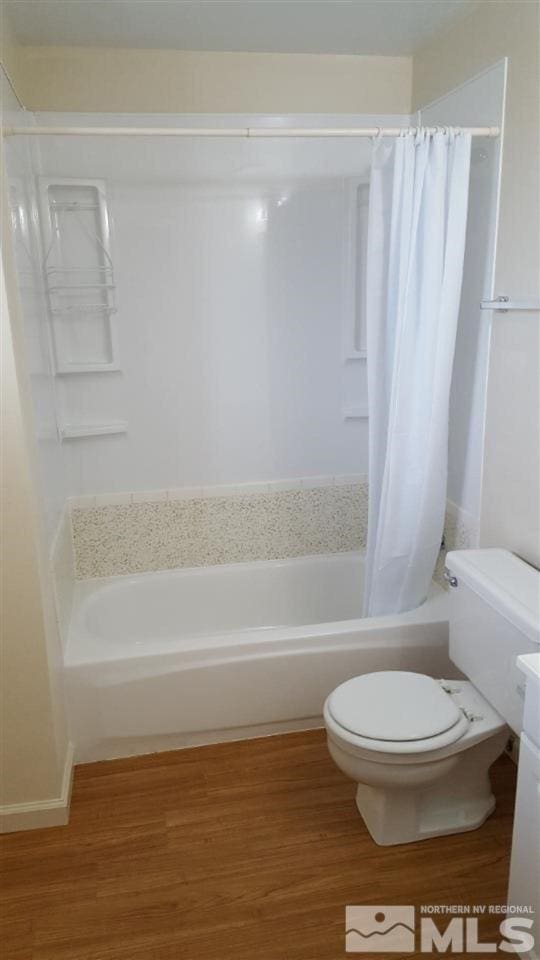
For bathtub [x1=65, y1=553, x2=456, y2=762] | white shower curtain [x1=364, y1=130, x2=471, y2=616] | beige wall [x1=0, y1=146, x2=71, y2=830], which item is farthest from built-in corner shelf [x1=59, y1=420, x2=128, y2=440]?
white shower curtain [x1=364, y1=130, x2=471, y2=616]

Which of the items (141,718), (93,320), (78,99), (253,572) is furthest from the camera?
(253,572)

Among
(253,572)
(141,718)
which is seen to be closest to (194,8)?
(253,572)

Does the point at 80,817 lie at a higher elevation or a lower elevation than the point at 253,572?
lower

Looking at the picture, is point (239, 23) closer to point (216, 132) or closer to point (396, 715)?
point (216, 132)

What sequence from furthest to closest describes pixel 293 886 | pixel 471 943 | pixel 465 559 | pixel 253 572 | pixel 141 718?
pixel 253 572 < pixel 141 718 < pixel 465 559 < pixel 293 886 < pixel 471 943

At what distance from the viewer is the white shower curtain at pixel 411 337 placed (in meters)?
2.18

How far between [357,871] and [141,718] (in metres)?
0.87

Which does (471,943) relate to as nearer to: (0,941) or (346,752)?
(346,752)

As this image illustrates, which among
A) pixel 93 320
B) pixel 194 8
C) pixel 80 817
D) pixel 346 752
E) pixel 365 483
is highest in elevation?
pixel 194 8

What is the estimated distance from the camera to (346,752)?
189cm

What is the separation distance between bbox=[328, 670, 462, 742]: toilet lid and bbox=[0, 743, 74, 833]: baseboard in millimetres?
896

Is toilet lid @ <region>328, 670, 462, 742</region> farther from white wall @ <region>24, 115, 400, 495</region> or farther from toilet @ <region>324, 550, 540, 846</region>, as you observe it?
white wall @ <region>24, 115, 400, 495</region>

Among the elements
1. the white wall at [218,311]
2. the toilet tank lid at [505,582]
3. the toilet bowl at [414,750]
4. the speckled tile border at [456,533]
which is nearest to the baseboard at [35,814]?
the toilet bowl at [414,750]

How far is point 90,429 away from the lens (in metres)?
2.86
